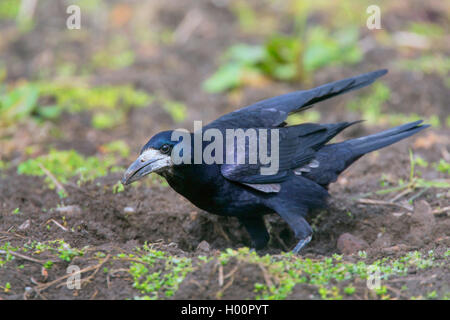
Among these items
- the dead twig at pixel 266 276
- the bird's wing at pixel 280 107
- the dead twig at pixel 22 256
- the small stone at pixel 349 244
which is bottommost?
the dead twig at pixel 266 276

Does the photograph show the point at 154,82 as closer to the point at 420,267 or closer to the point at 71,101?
the point at 71,101

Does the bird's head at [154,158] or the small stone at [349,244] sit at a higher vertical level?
the bird's head at [154,158]

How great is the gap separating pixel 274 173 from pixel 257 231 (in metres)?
0.51

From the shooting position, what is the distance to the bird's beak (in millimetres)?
4066

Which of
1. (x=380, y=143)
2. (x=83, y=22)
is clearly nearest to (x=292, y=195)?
(x=380, y=143)

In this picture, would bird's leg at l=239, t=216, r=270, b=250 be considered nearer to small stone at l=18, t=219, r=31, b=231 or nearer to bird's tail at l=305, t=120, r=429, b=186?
bird's tail at l=305, t=120, r=429, b=186

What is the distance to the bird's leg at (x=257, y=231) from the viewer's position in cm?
461

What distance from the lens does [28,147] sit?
6.39 meters

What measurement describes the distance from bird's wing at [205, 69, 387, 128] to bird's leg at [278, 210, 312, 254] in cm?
78

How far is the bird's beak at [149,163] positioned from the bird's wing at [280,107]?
0.67 metres

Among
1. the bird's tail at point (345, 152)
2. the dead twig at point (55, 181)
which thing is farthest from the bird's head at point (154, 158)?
the bird's tail at point (345, 152)

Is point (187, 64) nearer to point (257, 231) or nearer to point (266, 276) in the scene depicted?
point (257, 231)

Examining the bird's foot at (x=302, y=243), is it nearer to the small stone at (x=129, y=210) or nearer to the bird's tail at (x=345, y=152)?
the bird's tail at (x=345, y=152)

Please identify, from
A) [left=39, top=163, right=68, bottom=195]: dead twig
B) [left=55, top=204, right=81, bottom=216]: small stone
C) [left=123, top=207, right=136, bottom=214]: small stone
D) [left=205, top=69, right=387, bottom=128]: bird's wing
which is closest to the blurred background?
[left=39, top=163, right=68, bottom=195]: dead twig
